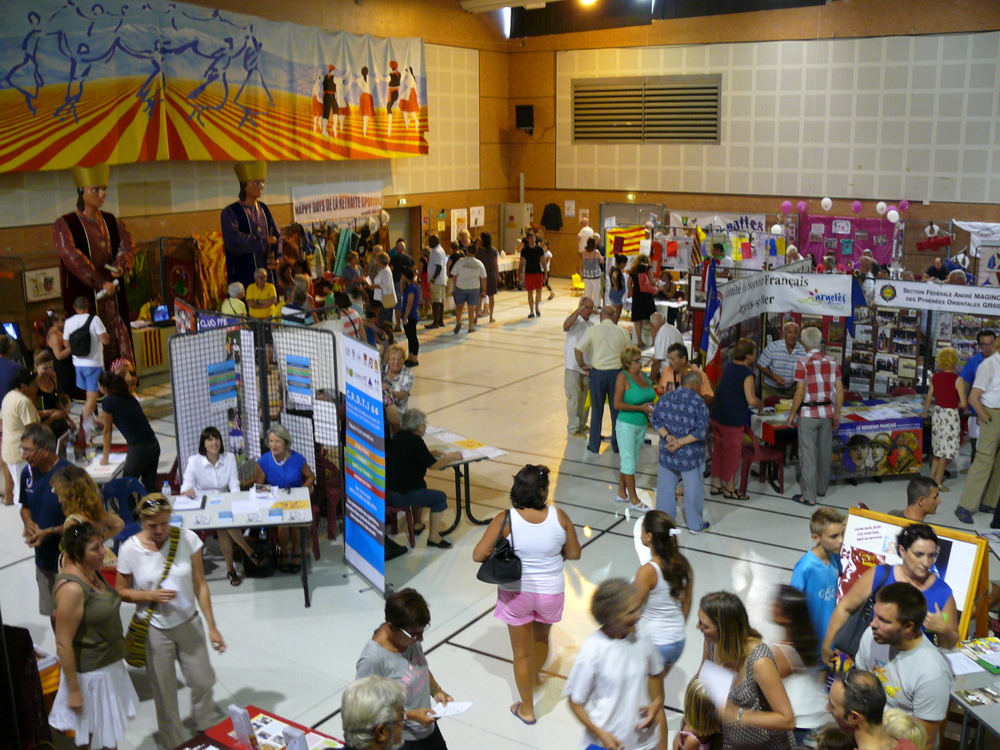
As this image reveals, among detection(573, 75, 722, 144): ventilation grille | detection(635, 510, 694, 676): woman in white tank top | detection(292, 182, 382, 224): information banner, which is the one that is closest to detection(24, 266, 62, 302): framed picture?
detection(292, 182, 382, 224): information banner

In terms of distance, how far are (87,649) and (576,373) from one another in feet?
23.1

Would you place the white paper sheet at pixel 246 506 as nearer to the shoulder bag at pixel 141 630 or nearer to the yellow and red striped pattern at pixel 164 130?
the shoulder bag at pixel 141 630

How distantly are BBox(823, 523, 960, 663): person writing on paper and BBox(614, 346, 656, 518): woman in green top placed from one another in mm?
3582

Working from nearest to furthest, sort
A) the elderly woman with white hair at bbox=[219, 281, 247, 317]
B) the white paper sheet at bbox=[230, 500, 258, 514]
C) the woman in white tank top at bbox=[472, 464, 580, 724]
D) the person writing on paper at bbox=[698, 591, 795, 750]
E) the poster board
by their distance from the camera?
the person writing on paper at bbox=[698, 591, 795, 750], the woman in white tank top at bbox=[472, 464, 580, 724], the poster board, the white paper sheet at bbox=[230, 500, 258, 514], the elderly woman with white hair at bbox=[219, 281, 247, 317]

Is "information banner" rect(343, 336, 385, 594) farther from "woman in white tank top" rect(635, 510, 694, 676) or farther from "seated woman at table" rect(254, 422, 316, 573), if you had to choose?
"woman in white tank top" rect(635, 510, 694, 676)

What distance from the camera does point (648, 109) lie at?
21.6m

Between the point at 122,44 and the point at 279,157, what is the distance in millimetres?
3694

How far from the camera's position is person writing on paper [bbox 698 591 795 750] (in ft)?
12.2

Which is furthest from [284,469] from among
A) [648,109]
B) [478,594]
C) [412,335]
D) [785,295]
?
[648,109]

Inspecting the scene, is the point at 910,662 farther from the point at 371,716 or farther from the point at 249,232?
the point at 249,232

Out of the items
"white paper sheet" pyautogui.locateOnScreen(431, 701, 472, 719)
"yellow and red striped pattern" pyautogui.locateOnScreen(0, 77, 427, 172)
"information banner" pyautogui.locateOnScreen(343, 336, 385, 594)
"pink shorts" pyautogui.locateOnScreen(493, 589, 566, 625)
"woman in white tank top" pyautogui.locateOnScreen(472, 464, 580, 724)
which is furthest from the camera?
"yellow and red striped pattern" pyautogui.locateOnScreen(0, 77, 427, 172)

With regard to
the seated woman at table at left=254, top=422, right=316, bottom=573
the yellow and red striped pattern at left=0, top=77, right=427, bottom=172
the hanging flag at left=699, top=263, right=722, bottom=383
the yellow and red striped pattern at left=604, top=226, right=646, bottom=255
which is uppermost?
the yellow and red striped pattern at left=0, top=77, right=427, bottom=172

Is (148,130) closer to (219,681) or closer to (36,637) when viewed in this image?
(36,637)

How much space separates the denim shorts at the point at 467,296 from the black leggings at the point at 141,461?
9677mm
